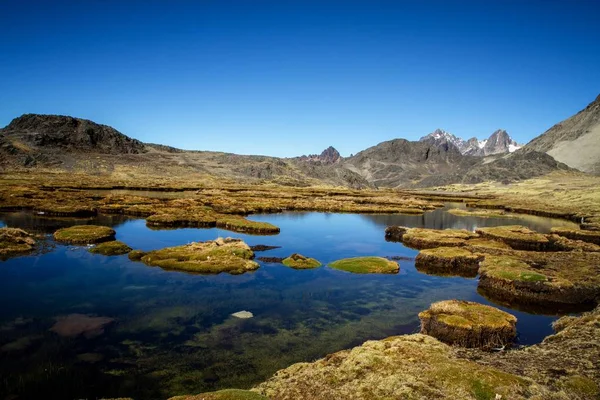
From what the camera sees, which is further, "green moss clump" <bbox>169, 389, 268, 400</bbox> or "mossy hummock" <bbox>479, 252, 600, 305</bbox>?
"mossy hummock" <bbox>479, 252, 600, 305</bbox>

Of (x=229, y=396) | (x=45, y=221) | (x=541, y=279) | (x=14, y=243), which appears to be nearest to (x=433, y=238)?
(x=541, y=279)

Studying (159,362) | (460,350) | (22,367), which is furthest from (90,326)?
(460,350)

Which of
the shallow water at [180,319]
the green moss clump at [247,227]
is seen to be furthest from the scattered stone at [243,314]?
the green moss clump at [247,227]

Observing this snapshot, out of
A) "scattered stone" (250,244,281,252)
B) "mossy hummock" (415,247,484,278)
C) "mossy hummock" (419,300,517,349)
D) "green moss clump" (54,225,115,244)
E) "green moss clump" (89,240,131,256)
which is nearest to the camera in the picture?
"mossy hummock" (419,300,517,349)

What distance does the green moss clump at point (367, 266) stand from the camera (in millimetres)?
46188

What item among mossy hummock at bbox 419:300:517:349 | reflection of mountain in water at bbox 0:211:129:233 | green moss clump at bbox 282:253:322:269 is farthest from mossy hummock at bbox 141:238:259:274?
reflection of mountain in water at bbox 0:211:129:233

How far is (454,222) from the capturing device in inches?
3920

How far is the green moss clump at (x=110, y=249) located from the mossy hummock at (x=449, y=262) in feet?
127

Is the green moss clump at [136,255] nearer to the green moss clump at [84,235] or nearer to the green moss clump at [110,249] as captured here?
the green moss clump at [110,249]

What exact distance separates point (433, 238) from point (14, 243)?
6179cm

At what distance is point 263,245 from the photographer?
59375 millimetres

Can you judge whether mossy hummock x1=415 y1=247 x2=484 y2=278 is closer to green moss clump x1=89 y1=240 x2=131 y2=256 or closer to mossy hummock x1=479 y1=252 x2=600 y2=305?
mossy hummock x1=479 y1=252 x2=600 y2=305

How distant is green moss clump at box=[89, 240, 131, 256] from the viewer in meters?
49.0

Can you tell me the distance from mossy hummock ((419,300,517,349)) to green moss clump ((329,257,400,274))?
703 inches
